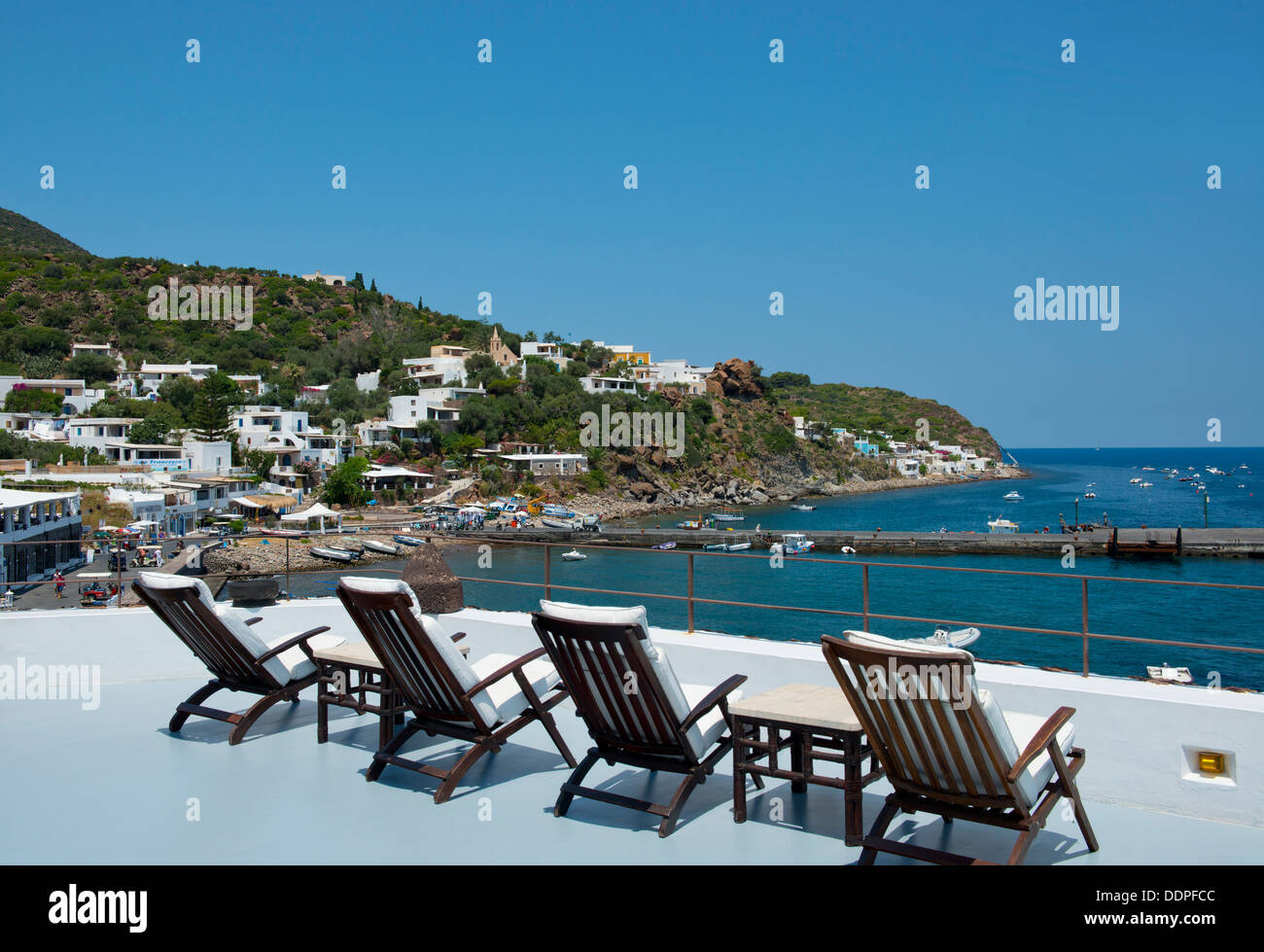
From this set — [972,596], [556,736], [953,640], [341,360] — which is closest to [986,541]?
[972,596]

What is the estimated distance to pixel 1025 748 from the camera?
3049 mm

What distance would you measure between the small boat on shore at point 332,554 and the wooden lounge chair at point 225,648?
149 feet

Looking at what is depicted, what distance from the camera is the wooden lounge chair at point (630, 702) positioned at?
137 inches

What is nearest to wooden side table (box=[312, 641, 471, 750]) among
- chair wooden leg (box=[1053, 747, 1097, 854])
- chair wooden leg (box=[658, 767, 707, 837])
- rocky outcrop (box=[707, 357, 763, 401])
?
chair wooden leg (box=[658, 767, 707, 837])

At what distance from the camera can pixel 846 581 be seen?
47.7m

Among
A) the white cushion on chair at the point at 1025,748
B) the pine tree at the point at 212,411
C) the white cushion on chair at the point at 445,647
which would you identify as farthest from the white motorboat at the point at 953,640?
the pine tree at the point at 212,411

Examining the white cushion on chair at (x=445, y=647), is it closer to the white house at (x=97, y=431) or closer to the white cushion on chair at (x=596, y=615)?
the white cushion on chair at (x=596, y=615)

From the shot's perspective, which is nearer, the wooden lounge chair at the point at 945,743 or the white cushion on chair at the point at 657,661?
the wooden lounge chair at the point at 945,743

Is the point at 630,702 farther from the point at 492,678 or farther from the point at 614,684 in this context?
the point at 492,678

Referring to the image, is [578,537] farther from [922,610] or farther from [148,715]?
[148,715]

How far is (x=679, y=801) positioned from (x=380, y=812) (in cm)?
136

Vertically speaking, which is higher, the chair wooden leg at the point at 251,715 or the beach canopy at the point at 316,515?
the chair wooden leg at the point at 251,715

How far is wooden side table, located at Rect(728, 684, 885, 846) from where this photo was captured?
11.2ft
